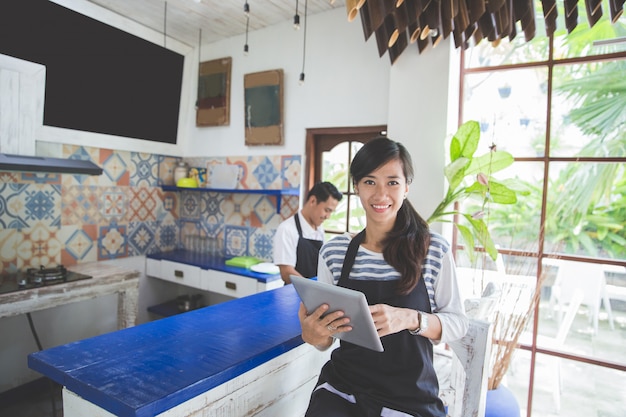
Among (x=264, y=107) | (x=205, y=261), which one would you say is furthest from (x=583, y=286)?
(x=205, y=261)

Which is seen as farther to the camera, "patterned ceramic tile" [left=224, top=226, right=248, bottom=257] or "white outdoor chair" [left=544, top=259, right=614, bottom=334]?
"patterned ceramic tile" [left=224, top=226, right=248, bottom=257]

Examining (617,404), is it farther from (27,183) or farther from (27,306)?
(27,183)

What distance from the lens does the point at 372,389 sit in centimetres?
128

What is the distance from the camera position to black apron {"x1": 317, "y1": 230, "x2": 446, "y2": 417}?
1.25m

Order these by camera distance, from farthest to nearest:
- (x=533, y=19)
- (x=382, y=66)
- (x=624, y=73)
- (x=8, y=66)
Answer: (x=382, y=66), (x=8, y=66), (x=624, y=73), (x=533, y=19)

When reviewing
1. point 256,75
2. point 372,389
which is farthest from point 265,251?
point 372,389

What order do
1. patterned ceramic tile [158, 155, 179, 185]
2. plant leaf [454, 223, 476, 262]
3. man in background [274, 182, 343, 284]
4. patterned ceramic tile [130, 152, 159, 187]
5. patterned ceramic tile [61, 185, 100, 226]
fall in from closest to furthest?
plant leaf [454, 223, 476, 262]
man in background [274, 182, 343, 284]
patterned ceramic tile [61, 185, 100, 226]
patterned ceramic tile [130, 152, 159, 187]
patterned ceramic tile [158, 155, 179, 185]

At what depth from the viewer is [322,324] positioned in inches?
47.2

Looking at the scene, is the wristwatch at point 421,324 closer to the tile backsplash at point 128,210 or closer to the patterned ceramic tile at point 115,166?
the tile backsplash at point 128,210

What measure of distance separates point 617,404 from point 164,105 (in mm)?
4475

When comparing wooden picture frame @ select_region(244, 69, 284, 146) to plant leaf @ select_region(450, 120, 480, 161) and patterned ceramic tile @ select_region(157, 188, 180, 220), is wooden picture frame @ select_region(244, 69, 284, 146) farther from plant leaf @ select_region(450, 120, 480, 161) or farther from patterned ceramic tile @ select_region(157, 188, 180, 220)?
plant leaf @ select_region(450, 120, 480, 161)

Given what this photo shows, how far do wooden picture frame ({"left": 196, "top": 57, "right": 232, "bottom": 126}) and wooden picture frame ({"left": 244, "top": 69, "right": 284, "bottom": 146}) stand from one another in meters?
0.29

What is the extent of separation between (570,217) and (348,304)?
7.60 ft

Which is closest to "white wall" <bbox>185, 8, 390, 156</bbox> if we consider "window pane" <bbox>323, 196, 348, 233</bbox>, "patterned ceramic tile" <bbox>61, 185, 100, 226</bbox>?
"window pane" <bbox>323, 196, 348, 233</bbox>
